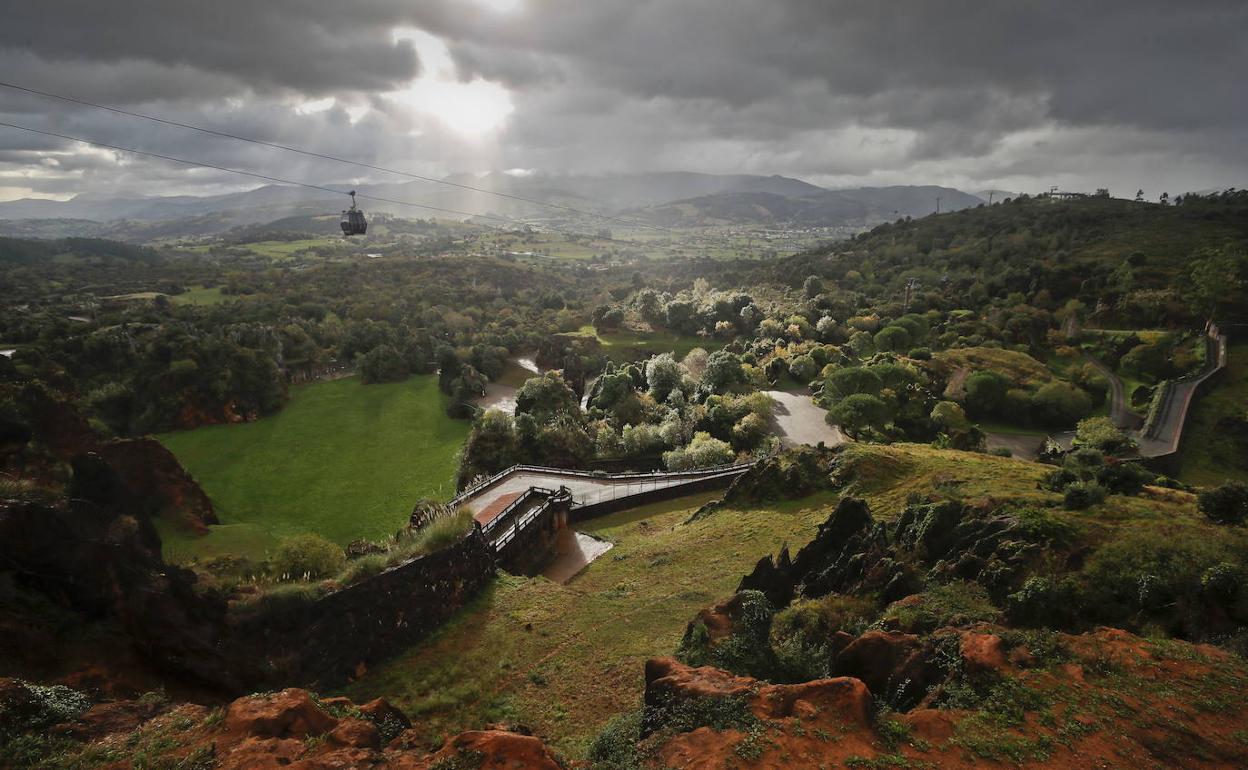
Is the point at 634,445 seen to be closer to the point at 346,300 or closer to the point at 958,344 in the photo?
the point at 958,344

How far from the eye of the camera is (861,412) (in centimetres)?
3806

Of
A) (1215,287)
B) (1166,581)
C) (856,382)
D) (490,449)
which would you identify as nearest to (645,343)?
(856,382)

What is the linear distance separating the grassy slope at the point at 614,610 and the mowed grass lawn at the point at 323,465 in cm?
1191

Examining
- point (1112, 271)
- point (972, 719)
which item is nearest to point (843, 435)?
point (972, 719)

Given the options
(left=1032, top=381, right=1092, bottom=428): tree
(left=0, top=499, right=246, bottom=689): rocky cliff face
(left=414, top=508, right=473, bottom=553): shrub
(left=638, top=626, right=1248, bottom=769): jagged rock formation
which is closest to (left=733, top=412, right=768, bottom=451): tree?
(left=1032, top=381, right=1092, bottom=428): tree

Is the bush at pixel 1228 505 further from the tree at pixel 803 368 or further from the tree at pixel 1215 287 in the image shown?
the tree at pixel 1215 287

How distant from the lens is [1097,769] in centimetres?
755

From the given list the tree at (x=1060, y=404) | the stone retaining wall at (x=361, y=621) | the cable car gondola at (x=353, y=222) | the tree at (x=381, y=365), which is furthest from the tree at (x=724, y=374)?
the tree at (x=381, y=365)

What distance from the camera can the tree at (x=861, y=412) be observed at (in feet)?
125

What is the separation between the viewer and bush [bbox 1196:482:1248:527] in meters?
13.5

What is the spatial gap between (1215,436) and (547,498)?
143 ft

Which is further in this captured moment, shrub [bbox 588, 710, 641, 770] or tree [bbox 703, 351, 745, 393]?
tree [bbox 703, 351, 745, 393]

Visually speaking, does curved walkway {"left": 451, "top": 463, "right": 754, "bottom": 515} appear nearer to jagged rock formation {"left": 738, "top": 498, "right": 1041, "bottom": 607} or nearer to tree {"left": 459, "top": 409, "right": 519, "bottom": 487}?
tree {"left": 459, "top": 409, "right": 519, "bottom": 487}

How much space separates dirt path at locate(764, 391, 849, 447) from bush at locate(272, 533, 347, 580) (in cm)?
3062
